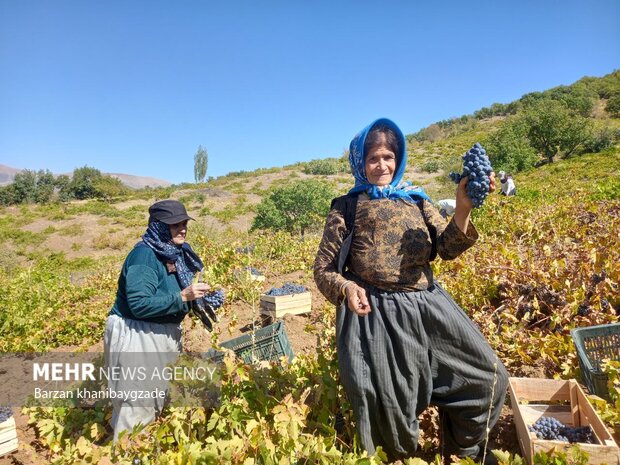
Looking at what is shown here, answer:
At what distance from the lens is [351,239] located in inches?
75.8

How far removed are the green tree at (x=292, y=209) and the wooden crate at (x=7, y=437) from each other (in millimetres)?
11879

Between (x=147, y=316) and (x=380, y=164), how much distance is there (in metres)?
1.47

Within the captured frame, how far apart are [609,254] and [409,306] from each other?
251 cm

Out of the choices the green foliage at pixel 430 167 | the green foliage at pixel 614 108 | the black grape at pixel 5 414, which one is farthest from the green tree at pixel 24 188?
the green foliage at pixel 614 108

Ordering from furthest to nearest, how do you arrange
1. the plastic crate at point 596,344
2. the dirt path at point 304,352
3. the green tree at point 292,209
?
the green tree at point 292,209, the plastic crate at point 596,344, the dirt path at point 304,352

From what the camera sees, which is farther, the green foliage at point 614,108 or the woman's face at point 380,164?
the green foliage at point 614,108

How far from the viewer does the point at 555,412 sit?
2211 millimetres

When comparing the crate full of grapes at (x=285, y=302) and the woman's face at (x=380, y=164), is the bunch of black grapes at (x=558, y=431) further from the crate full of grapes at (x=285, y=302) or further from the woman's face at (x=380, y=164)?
the crate full of grapes at (x=285, y=302)

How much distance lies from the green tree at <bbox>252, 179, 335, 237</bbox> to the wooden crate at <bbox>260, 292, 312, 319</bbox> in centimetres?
932

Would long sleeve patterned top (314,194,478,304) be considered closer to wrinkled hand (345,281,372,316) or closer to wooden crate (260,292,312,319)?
wrinkled hand (345,281,372,316)

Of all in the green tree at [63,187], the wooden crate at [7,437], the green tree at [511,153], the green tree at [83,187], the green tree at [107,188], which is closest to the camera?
the wooden crate at [7,437]

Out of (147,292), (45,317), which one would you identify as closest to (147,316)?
(147,292)

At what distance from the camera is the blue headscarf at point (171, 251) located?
2375mm

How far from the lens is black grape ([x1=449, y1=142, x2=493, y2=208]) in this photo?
5.21ft
